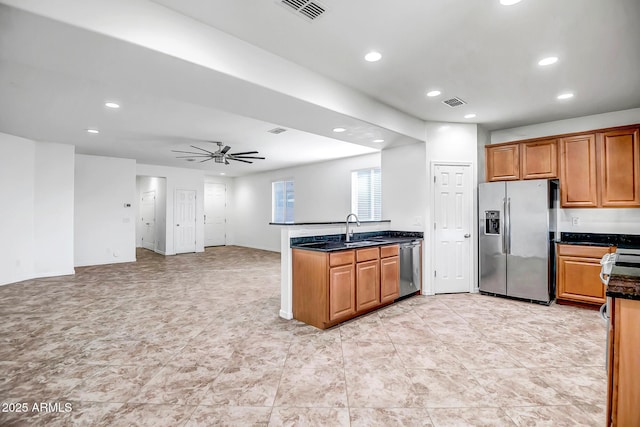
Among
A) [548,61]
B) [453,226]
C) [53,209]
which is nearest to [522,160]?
[453,226]

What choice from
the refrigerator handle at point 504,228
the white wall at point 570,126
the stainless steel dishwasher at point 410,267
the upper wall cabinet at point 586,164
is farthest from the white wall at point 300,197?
the white wall at point 570,126

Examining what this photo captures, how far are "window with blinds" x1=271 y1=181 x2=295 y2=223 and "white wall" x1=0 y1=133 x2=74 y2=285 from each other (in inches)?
203

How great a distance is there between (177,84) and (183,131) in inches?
111

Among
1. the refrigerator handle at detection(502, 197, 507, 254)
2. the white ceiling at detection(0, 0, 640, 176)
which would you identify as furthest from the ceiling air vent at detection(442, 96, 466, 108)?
the refrigerator handle at detection(502, 197, 507, 254)

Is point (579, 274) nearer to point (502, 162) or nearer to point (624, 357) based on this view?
point (502, 162)

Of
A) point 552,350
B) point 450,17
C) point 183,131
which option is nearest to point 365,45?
point 450,17

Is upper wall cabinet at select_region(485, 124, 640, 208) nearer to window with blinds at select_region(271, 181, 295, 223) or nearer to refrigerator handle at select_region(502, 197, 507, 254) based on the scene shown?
refrigerator handle at select_region(502, 197, 507, 254)

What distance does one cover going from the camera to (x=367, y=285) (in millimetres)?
3650

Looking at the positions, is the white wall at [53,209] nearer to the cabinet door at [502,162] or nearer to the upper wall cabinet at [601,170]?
the cabinet door at [502,162]

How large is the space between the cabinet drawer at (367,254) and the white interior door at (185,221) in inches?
287

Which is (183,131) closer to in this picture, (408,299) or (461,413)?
(408,299)

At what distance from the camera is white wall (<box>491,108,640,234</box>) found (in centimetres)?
402

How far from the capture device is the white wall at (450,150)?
4633mm

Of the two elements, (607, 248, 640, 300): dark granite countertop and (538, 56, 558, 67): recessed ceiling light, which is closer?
(607, 248, 640, 300): dark granite countertop
